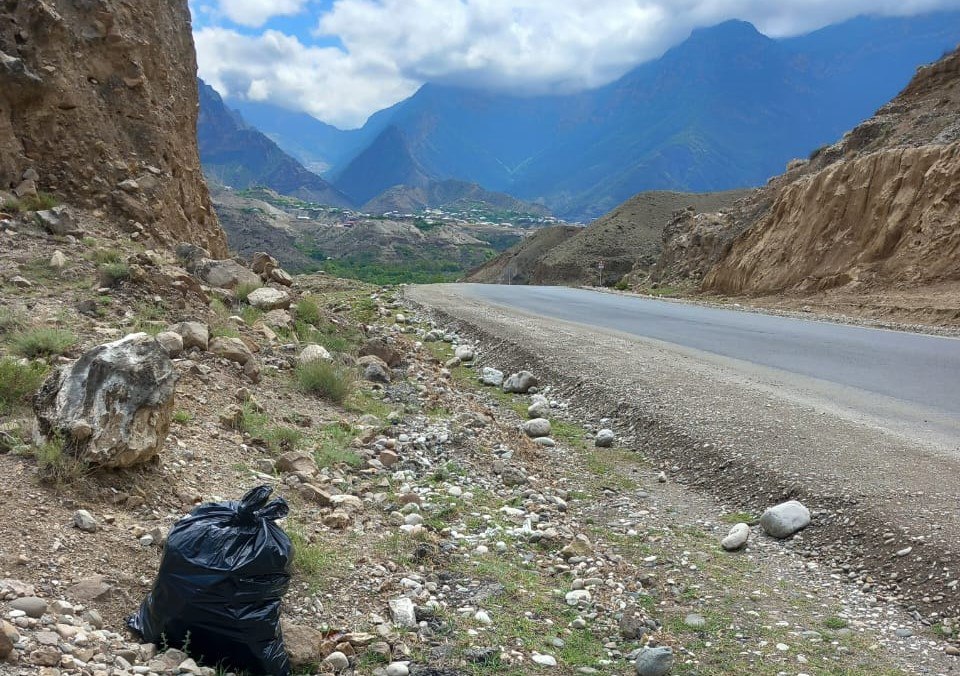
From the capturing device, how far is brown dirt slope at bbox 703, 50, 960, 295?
811 inches

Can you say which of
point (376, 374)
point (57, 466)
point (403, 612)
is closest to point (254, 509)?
point (403, 612)

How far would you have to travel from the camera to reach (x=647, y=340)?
46.5 feet

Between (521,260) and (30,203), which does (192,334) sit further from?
(521,260)

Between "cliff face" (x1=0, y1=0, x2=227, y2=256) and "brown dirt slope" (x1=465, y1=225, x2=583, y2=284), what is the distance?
5199cm

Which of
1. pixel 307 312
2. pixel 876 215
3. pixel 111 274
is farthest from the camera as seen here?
pixel 876 215

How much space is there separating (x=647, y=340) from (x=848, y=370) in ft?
13.6

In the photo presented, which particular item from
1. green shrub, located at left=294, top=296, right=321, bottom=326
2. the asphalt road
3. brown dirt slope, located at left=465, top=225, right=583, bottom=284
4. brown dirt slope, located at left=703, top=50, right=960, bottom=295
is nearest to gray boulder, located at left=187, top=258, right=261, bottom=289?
green shrub, located at left=294, top=296, right=321, bottom=326

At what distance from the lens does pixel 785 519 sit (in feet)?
18.0

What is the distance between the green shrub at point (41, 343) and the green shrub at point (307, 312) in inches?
202

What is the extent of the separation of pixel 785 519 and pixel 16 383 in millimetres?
5889

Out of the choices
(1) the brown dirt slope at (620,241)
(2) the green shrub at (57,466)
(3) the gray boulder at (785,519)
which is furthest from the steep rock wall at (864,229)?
(1) the brown dirt slope at (620,241)

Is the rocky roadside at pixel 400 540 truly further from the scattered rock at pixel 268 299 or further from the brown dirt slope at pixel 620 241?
the brown dirt slope at pixel 620 241

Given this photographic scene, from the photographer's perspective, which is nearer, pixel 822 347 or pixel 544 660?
pixel 544 660

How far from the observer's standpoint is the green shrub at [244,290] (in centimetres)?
1113
